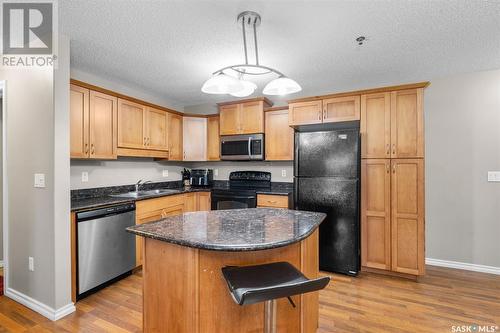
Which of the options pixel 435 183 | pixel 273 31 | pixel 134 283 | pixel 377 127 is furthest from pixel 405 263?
pixel 134 283

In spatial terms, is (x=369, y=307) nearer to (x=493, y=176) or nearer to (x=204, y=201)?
(x=493, y=176)

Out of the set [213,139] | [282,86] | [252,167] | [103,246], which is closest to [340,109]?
[282,86]

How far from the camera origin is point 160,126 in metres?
3.73

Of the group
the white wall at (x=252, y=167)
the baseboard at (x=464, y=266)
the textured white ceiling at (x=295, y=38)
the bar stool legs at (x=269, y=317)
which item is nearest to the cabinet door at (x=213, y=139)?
the white wall at (x=252, y=167)

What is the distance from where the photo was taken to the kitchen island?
1342 millimetres

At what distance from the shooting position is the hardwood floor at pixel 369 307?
2014 millimetres

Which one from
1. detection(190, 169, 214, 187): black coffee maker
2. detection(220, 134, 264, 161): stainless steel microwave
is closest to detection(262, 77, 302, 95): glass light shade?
detection(220, 134, 264, 161): stainless steel microwave

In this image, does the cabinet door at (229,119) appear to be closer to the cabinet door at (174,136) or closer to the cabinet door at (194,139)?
the cabinet door at (194,139)

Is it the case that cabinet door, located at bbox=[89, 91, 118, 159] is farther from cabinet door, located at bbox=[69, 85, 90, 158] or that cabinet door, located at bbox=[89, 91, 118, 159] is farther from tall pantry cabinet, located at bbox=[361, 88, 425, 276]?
tall pantry cabinet, located at bbox=[361, 88, 425, 276]

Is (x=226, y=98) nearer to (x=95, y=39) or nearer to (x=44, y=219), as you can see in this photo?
(x=95, y=39)

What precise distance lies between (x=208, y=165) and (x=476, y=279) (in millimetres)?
3993

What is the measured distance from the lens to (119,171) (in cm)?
343

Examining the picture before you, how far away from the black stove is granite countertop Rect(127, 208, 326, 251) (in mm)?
1538

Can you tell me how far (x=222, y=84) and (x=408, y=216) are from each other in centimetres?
251
